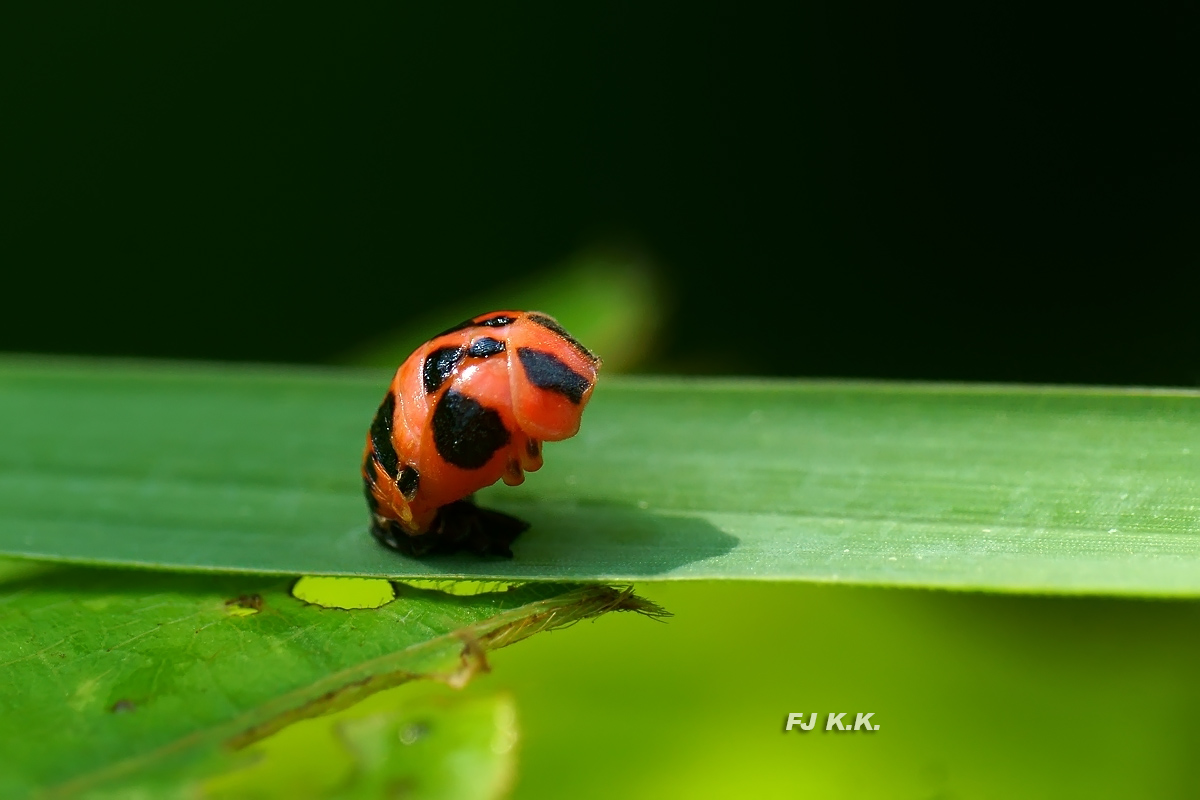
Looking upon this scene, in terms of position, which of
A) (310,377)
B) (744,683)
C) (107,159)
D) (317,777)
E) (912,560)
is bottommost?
(317,777)

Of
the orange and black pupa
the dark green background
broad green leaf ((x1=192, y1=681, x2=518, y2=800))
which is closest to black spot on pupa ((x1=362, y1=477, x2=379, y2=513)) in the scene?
the orange and black pupa

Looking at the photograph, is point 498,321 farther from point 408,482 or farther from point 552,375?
point 408,482

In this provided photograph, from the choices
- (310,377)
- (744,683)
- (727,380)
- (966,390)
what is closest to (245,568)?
(310,377)

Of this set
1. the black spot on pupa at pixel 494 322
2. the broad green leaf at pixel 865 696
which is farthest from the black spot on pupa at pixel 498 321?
the broad green leaf at pixel 865 696

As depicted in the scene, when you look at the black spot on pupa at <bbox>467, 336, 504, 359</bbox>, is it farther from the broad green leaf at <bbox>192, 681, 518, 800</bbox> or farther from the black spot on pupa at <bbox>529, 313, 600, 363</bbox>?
the broad green leaf at <bbox>192, 681, 518, 800</bbox>

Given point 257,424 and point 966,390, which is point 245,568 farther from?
point 966,390

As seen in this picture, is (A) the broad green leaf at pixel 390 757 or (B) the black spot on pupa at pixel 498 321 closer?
(A) the broad green leaf at pixel 390 757

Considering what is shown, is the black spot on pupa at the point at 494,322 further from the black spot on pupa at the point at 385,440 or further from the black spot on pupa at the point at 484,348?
the black spot on pupa at the point at 385,440
